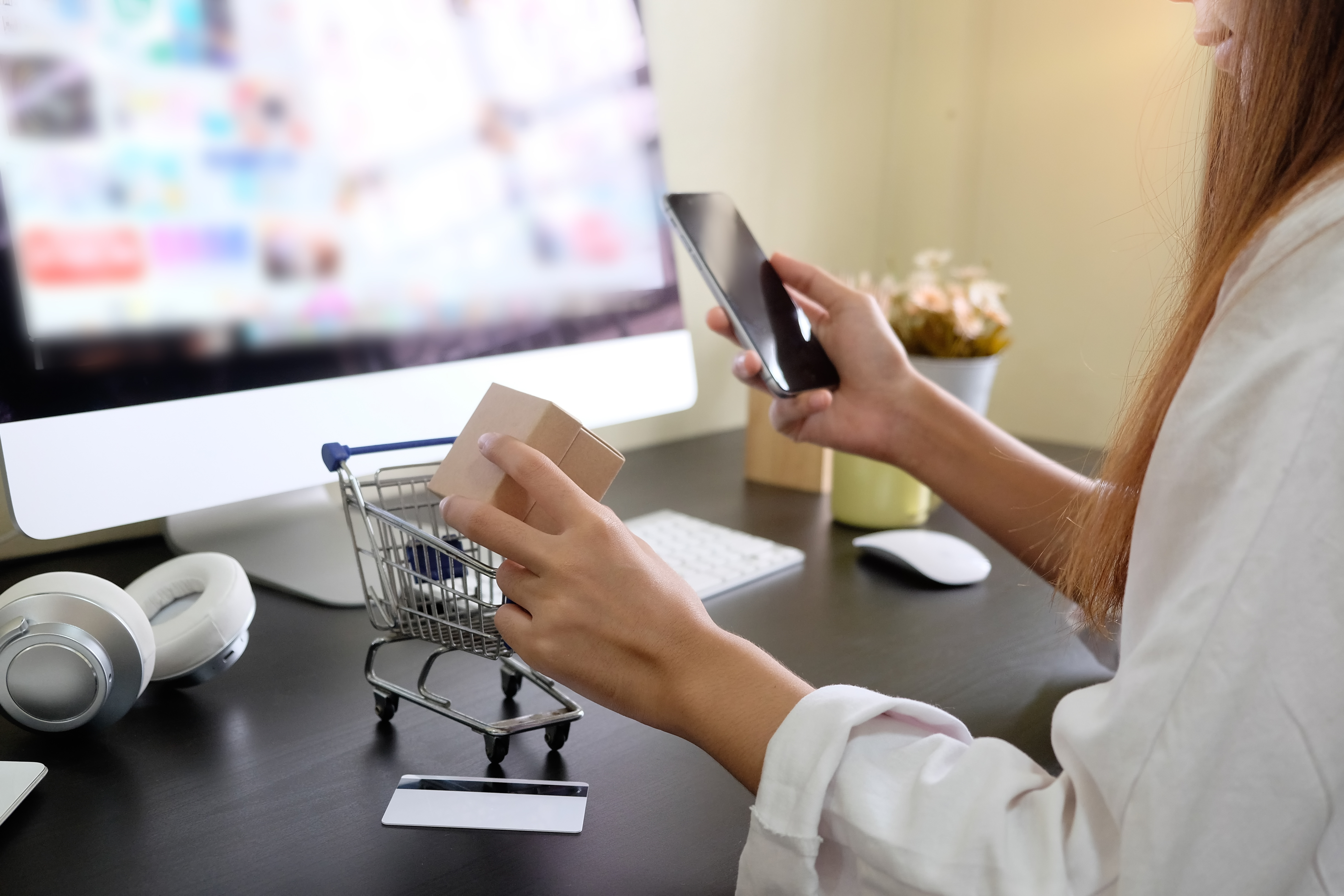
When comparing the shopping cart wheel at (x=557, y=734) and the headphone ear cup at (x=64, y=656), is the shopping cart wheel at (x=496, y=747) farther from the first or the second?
the headphone ear cup at (x=64, y=656)

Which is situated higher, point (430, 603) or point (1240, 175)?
point (1240, 175)

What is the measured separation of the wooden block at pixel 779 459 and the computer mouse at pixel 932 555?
0.66 ft

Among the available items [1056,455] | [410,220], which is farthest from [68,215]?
[1056,455]

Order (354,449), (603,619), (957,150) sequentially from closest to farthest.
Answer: (603,619) < (354,449) < (957,150)

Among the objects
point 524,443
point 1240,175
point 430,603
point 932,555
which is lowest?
point 932,555

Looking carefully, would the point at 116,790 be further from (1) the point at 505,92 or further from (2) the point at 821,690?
(1) the point at 505,92

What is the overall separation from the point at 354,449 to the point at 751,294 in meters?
0.42

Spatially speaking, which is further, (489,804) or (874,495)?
(874,495)

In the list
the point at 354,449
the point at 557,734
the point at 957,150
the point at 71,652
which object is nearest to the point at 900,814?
the point at 557,734

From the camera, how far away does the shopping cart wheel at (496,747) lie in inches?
20.5

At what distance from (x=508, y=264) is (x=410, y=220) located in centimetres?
10

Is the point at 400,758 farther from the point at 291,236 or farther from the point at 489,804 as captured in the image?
the point at 291,236

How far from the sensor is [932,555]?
2.81 feet

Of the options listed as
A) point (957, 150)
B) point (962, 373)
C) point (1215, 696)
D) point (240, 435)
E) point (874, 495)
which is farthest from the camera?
point (957, 150)
